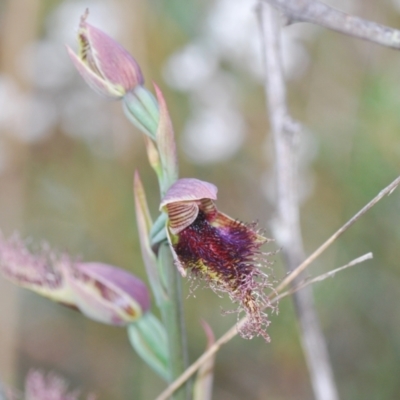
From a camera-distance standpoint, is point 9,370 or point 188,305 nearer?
point 9,370

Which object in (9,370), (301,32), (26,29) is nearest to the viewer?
(9,370)

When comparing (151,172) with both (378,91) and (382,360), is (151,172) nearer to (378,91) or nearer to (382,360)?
(378,91)

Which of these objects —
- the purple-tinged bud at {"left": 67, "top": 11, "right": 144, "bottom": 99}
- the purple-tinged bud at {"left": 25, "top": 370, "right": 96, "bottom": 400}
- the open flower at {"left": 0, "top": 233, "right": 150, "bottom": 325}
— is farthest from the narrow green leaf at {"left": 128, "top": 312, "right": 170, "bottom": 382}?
the purple-tinged bud at {"left": 67, "top": 11, "right": 144, "bottom": 99}

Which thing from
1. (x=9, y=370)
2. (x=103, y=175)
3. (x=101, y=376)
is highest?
(x=103, y=175)

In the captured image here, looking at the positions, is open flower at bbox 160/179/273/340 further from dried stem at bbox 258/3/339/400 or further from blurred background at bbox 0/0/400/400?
blurred background at bbox 0/0/400/400

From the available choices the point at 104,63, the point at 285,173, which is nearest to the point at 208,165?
the point at 285,173

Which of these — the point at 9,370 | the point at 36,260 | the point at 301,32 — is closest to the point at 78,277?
the point at 36,260
